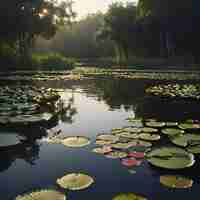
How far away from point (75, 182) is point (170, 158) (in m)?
1.33

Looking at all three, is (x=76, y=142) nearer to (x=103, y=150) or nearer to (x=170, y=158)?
(x=103, y=150)

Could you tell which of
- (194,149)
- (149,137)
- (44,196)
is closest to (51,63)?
(149,137)

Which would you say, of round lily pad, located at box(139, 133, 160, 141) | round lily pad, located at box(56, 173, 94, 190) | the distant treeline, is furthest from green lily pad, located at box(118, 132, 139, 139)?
the distant treeline

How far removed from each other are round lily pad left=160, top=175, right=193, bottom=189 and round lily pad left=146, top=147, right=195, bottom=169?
21 cm

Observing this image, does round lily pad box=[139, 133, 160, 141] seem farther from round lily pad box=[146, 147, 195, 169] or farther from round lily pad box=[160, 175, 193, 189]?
round lily pad box=[160, 175, 193, 189]

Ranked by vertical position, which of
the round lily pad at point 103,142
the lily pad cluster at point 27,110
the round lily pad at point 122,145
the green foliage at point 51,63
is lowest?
the round lily pad at point 103,142

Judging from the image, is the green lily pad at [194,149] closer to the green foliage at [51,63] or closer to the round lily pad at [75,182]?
the round lily pad at [75,182]

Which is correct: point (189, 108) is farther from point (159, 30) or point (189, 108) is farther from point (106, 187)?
point (159, 30)

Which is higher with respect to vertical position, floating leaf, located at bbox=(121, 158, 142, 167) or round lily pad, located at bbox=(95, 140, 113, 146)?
round lily pad, located at bbox=(95, 140, 113, 146)

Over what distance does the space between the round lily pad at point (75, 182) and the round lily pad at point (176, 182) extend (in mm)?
813

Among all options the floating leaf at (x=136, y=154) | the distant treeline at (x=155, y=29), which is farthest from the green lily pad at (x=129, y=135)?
the distant treeline at (x=155, y=29)

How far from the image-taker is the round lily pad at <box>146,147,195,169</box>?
11.9 ft

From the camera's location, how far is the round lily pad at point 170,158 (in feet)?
11.9

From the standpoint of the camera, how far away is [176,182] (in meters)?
3.24
